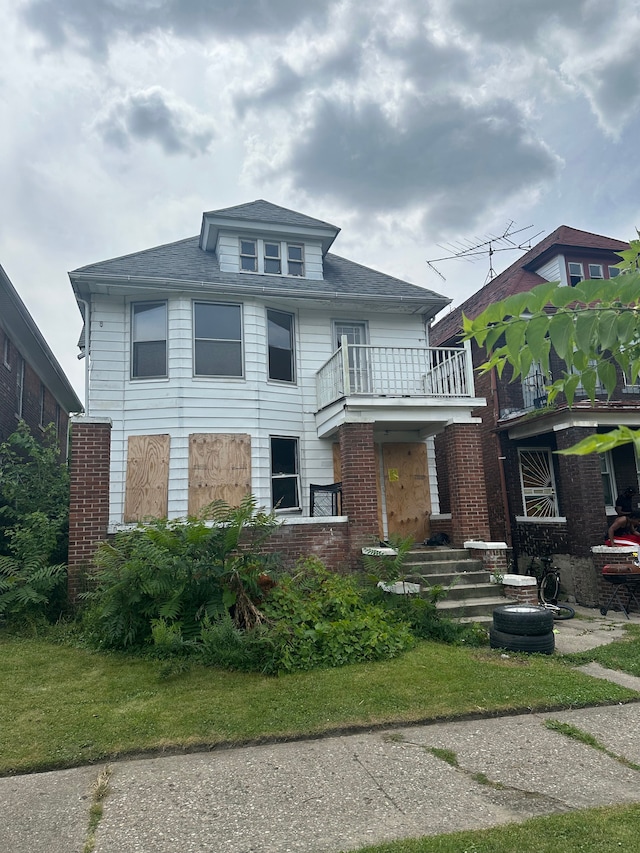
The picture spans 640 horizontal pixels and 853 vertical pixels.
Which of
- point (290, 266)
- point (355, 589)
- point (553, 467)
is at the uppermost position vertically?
point (290, 266)

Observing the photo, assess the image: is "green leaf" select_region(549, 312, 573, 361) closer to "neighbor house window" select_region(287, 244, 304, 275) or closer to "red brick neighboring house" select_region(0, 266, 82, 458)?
"red brick neighboring house" select_region(0, 266, 82, 458)

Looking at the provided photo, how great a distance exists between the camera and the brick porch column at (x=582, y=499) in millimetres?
11375

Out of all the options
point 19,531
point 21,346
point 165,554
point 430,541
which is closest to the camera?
point 165,554

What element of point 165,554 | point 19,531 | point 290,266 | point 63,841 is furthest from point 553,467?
point 63,841

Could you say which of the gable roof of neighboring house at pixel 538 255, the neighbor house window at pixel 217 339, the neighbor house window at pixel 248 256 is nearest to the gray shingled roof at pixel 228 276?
the neighbor house window at pixel 248 256

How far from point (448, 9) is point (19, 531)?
28.4 ft

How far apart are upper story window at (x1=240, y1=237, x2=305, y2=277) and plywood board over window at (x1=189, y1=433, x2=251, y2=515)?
4.23m

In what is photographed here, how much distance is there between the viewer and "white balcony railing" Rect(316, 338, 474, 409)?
35.1ft

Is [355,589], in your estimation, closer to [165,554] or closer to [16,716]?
[165,554]

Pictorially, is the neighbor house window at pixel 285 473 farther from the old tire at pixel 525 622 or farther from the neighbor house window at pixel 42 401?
the neighbor house window at pixel 42 401

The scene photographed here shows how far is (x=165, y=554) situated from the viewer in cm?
692

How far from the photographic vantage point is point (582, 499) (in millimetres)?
11453

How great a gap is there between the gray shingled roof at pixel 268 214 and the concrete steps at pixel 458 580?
26.8ft

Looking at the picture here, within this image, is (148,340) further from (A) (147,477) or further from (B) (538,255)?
(B) (538,255)
